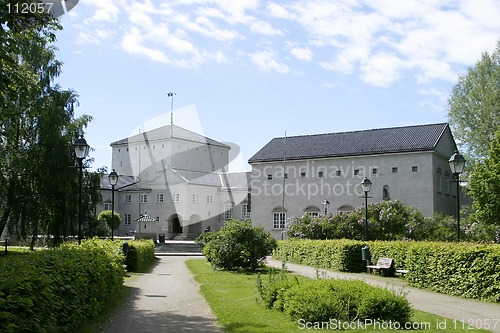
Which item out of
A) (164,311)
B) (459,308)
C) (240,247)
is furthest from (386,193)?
(164,311)

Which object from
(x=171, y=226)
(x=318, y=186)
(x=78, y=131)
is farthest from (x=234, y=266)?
(x=171, y=226)

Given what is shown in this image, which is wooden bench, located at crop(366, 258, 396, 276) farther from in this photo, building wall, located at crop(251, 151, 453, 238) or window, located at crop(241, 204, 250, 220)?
window, located at crop(241, 204, 250, 220)

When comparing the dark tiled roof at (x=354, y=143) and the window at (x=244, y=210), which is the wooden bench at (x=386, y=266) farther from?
the window at (x=244, y=210)

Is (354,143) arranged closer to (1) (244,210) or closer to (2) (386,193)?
(2) (386,193)

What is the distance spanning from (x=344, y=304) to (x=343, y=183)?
133 ft

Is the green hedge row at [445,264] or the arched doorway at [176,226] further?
the arched doorway at [176,226]

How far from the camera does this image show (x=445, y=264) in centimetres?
1574

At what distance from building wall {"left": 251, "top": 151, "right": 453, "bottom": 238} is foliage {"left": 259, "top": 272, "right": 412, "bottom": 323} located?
32.0 meters

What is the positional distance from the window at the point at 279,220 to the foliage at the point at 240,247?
29.2 metres

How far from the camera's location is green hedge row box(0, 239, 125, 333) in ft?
17.8

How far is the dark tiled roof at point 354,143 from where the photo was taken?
47438 mm

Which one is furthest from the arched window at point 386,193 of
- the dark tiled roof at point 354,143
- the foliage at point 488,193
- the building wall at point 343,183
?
the foliage at point 488,193

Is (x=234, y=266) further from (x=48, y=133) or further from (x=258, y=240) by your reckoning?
(x=48, y=133)

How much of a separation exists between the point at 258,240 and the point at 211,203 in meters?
48.1
